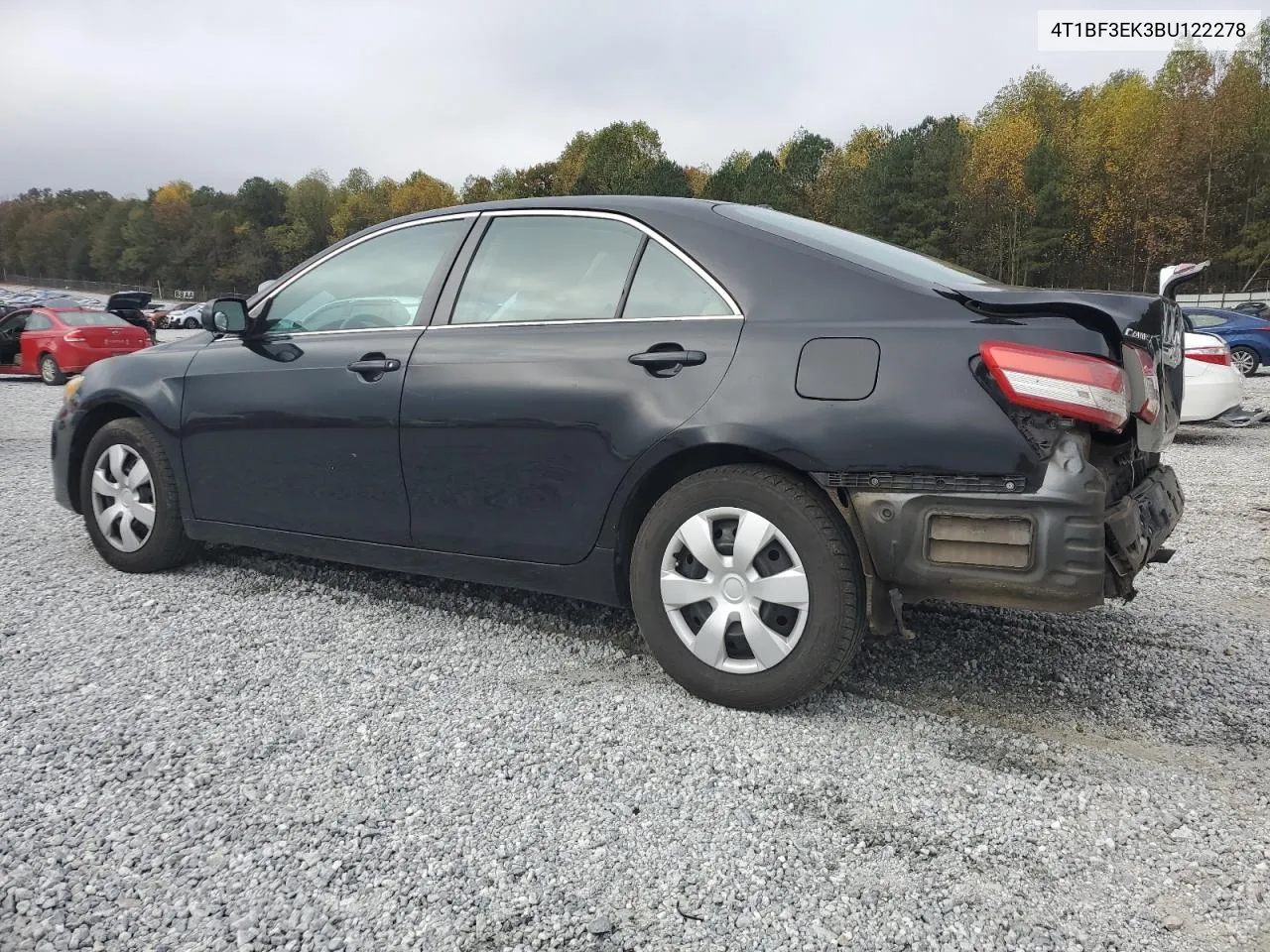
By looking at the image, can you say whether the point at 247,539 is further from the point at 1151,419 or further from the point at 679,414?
the point at 1151,419

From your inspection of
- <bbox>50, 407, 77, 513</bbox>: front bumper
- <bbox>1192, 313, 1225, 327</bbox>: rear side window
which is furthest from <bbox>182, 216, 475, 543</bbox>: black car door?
<bbox>1192, 313, 1225, 327</bbox>: rear side window

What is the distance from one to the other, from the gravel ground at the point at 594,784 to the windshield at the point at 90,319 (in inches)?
582

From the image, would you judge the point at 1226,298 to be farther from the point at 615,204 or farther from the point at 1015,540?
the point at 1015,540

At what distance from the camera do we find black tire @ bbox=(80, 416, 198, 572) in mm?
4305

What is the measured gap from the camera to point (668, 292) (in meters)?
3.14

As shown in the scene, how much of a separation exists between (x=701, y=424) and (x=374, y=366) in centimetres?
139

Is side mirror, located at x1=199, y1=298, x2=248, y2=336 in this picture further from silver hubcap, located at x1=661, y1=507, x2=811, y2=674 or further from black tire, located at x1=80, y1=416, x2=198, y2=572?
silver hubcap, located at x1=661, y1=507, x2=811, y2=674

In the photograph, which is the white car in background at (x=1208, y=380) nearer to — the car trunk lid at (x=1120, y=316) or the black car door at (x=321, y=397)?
the car trunk lid at (x=1120, y=316)

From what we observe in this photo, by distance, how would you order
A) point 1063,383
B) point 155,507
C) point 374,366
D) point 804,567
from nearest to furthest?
point 1063,383 → point 804,567 → point 374,366 → point 155,507

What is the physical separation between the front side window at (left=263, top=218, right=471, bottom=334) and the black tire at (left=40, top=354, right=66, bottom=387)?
15.0 m

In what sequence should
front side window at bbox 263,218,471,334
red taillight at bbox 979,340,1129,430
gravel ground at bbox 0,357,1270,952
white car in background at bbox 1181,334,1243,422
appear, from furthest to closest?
white car in background at bbox 1181,334,1243,422
front side window at bbox 263,218,471,334
red taillight at bbox 979,340,1129,430
gravel ground at bbox 0,357,1270,952

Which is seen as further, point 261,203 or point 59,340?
point 261,203

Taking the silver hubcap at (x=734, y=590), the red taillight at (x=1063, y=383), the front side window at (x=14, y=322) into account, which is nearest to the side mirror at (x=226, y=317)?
the silver hubcap at (x=734, y=590)

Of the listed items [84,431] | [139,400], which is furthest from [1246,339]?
[84,431]
